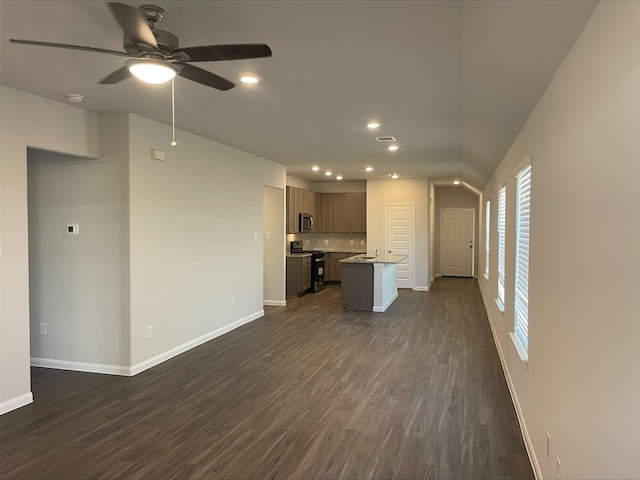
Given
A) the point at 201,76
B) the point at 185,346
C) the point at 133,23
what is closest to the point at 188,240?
the point at 185,346

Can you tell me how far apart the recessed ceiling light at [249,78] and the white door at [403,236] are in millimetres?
7543

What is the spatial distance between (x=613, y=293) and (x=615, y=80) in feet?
2.33

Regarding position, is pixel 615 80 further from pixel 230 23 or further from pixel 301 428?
pixel 301 428

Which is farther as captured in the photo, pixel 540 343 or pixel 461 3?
pixel 540 343

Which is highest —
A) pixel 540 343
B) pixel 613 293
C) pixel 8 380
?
pixel 613 293

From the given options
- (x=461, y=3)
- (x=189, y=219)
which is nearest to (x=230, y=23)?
(x=461, y=3)

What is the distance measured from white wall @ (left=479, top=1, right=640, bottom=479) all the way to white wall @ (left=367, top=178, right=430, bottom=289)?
7568 millimetres

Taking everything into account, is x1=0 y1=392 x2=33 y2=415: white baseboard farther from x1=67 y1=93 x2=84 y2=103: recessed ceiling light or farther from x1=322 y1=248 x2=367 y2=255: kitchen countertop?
x1=322 y1=248 x2=367 y2=255: kitchen countertop

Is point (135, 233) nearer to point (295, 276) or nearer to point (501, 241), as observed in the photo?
point (501, 241)

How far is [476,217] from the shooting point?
43.0 feet

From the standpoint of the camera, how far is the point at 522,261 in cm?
366

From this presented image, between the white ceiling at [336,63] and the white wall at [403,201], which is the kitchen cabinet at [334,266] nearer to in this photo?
the white wall at [403,201]

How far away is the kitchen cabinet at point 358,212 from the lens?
11289 mm

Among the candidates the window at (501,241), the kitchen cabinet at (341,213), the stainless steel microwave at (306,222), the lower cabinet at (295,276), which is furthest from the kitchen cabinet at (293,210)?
the window at (501,241)
